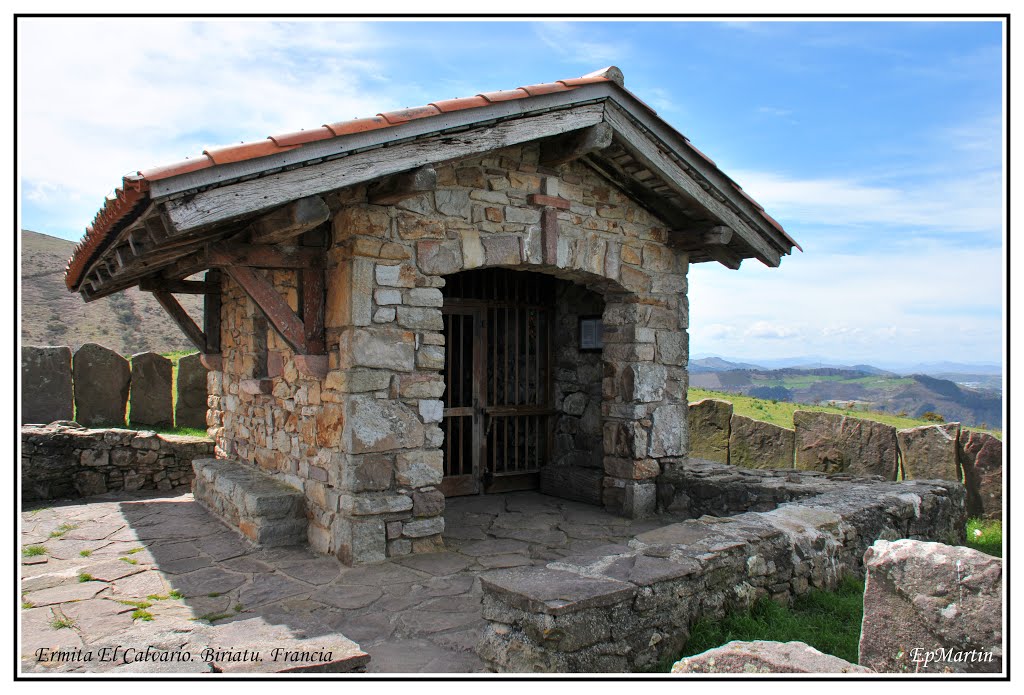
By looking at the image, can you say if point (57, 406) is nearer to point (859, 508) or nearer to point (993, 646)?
point (859, 508)

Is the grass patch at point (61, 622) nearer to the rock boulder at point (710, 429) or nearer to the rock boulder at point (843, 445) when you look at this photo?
the rock boulder at point (710, 429)

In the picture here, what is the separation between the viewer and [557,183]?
6672 millimetres

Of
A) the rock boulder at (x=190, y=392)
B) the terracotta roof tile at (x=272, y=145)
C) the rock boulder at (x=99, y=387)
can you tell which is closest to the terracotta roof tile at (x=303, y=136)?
the terracotta roof tile at (x=272, y=145)

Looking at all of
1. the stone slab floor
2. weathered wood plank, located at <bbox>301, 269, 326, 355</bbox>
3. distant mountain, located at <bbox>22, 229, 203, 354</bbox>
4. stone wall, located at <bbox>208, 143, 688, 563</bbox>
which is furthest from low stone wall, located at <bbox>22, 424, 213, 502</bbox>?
distant mountain, located at <bbox>22, 229, 203, 354</bbox>

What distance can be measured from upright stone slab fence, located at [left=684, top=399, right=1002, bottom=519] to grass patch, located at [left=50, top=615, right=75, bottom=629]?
17.3 feet

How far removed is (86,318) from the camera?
85.0 ft

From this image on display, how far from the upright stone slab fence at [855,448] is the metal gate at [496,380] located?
6.24 ft

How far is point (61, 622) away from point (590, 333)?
5.73 meters

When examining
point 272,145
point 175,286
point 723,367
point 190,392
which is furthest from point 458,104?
point 723,367

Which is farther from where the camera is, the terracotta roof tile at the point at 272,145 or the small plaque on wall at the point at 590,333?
the small plaque on wall at the point at 590,333

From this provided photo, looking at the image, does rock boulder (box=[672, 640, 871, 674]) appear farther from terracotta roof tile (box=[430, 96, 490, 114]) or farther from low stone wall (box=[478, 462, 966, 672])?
terracotta roof tile (box=[430, 96, 490, 114])

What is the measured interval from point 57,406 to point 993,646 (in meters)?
11.2

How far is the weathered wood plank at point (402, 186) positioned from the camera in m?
5.37
